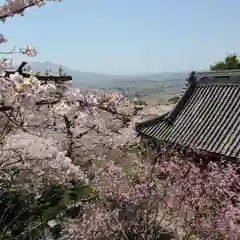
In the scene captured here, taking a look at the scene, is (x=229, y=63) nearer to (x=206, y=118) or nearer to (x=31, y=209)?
(x=206, y=118)

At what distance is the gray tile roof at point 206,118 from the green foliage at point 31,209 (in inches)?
475

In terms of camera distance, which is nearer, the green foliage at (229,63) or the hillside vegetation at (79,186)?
the hillside vegetation at (79,186)

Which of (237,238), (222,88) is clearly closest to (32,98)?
(237,238)

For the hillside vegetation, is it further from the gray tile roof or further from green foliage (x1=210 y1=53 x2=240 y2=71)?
green foliage (x1=210 y1=53 x2=240 y2=71)

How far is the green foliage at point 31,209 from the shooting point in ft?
15.8

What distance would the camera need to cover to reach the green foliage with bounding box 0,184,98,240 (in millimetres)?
4824

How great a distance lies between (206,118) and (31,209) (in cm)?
1561

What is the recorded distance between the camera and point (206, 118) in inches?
771

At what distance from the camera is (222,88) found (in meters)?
20.9

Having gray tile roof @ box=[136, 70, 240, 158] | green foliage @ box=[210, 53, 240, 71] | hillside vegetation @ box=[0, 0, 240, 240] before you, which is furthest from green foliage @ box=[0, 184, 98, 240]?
green foliage @ box=[210, 53, 240, 71]

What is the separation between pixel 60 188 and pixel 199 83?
18249mm

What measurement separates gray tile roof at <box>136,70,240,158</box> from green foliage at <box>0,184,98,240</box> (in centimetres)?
1206

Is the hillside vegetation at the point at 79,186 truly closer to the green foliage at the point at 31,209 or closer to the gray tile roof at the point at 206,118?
the green foliage at the point at 31,209

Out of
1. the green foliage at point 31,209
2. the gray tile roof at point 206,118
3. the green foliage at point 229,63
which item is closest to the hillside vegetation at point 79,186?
the green foliage at point 31,209
